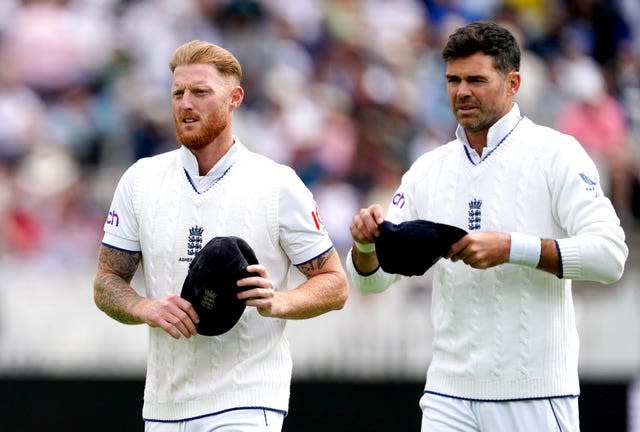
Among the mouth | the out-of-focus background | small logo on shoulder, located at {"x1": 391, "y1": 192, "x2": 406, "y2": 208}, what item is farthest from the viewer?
the out-of-focus background

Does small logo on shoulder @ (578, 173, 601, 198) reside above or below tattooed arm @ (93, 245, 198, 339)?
above

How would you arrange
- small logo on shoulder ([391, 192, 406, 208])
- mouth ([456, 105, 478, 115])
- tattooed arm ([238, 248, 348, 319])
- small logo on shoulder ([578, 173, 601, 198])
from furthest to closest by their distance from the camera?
1. small logo on shoulder ([391, 192, 406, 208])
2. mouth ([456, 105, 478, 115])
3. small logo on shoulder ([578, 173, 601, 198])
4. tattooed arm ([238, 248, 348, 319])

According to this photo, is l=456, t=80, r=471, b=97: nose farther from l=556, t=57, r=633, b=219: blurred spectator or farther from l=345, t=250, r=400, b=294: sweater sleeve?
l=556, t=57, r=633, b=219: blurred spectator

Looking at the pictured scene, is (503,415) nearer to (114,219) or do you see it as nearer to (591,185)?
(591,185)

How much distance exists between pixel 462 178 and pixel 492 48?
1.85 feet

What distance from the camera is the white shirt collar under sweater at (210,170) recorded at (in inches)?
229

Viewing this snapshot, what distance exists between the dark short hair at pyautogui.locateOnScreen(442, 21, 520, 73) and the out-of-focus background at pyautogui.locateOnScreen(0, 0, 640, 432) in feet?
14.0

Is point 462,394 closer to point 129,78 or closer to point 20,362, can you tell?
point 20,362

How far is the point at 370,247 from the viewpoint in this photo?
5789mm

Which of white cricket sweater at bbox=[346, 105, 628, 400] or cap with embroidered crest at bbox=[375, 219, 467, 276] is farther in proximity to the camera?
white cricket sweater at bbox=[346, 105, 628, 400]

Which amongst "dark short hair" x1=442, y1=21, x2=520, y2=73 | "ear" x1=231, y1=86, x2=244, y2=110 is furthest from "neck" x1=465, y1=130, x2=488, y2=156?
"ear" x1=231, y1=86, x2=244, y2=110

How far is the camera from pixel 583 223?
537 cm

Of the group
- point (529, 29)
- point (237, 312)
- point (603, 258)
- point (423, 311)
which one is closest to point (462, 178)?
point (603, 258)

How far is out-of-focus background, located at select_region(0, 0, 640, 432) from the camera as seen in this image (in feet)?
31.8
